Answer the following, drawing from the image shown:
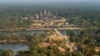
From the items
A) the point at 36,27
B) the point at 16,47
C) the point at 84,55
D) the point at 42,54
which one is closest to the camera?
the point at 42,54

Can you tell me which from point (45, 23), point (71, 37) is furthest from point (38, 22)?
point (71, 37)

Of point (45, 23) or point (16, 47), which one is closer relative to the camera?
point (16, 47)

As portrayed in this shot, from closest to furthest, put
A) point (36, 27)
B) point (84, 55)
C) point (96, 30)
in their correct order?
point (84, 55), point (96, 30), point (36, 27)

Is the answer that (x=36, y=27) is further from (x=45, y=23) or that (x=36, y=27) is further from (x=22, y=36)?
(x=22, y=36)

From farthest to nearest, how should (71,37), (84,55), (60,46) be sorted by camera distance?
(71,37) → (60,46) → (84,55)

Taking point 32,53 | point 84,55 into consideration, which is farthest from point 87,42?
point 32,53

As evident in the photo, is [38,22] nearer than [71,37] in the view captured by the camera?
No

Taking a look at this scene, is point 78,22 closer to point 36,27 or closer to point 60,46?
point 36,27

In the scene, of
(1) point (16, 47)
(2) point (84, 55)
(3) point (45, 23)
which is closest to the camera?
(2) point (84, 55)
